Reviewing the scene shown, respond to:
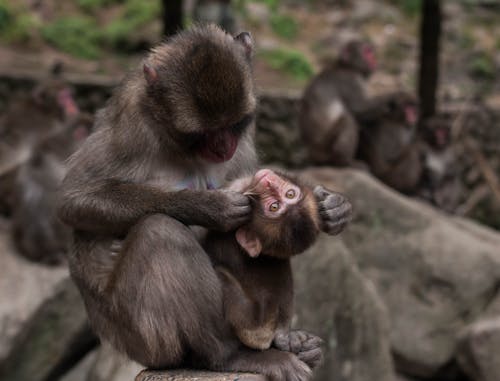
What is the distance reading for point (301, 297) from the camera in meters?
6.55

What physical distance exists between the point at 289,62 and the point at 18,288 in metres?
7.44

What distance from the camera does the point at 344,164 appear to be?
1027cm

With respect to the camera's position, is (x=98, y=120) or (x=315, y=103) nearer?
(x=98, y=120)

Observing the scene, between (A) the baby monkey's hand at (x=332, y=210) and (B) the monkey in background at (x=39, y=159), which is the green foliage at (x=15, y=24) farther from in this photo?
(A) the baby monkey's hand at (x=332, y=210)

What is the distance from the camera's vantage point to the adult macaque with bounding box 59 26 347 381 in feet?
11.3

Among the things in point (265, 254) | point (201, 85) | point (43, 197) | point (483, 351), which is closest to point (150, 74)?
point (201, 85)

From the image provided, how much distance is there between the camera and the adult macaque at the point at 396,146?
10109 mm

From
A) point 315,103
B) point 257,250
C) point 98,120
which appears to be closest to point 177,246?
point 257,250

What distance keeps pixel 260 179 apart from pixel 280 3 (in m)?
12.6

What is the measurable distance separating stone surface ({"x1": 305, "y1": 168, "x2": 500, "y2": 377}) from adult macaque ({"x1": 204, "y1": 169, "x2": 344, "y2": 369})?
5091 millimetres

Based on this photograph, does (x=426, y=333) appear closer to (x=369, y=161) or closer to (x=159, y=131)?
(x=369, y=161)

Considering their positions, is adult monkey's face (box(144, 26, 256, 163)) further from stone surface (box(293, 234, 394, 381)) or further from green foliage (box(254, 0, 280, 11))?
green foliage (box(254, 0, 280, 11))

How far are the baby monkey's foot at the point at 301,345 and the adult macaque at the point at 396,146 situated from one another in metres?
6.58

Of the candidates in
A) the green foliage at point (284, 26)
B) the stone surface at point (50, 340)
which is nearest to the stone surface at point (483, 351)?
the stone surface at point (50, 340)
